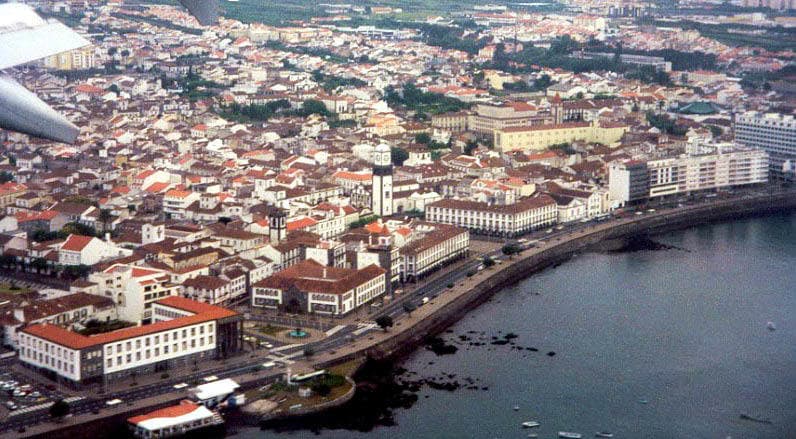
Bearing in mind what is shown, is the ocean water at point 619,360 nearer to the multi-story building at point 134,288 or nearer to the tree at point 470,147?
the multi-story building at point 134,288

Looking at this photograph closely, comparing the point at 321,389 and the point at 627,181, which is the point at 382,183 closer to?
the point at 627,181

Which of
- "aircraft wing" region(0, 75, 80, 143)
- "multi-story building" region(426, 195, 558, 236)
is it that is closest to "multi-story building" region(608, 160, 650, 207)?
"multi-story building" region(426, 195, 558, 236)

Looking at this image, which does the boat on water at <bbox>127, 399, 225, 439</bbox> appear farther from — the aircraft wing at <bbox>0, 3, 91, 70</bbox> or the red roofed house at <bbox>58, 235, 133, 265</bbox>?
the aircraft wing at <bbox>0, 3, 91, 70</bbox>

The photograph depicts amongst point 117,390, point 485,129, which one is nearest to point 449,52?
point 485,129

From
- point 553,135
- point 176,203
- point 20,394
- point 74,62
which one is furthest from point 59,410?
point 74,62

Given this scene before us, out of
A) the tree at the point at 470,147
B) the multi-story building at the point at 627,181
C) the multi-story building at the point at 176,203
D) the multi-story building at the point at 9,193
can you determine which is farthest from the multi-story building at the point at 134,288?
the tree at the point at 470,147
